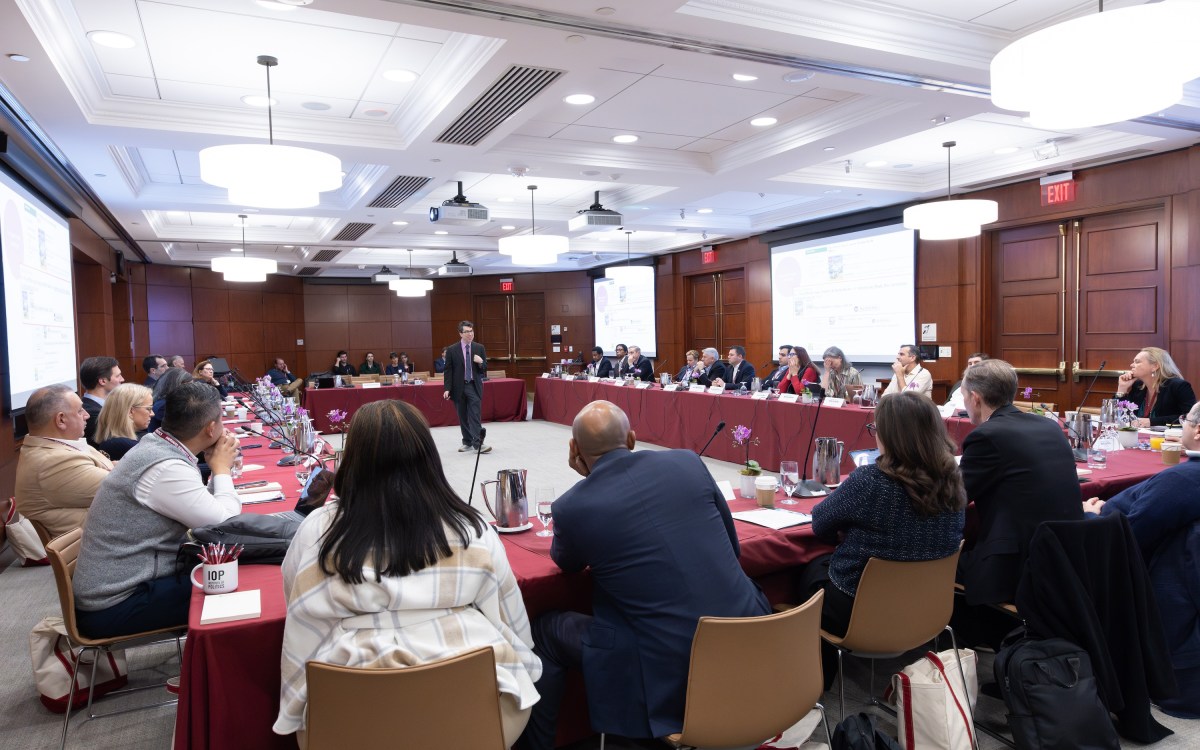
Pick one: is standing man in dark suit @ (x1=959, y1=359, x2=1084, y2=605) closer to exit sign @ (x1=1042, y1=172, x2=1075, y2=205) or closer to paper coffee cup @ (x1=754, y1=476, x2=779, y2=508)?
paper coffee cup @ (x1=754, y1=476, x2=779, y2=508)

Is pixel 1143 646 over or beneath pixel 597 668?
beneath

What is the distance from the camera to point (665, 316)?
13070mm

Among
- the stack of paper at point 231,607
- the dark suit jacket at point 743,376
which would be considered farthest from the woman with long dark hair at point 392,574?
the dark suit jacket at point 743,376

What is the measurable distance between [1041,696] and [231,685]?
7.42 ft

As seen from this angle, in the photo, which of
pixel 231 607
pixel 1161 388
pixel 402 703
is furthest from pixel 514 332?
pixel 402 703

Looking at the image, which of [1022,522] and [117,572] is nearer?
[117,572]

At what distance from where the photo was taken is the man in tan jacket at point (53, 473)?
10.7ft

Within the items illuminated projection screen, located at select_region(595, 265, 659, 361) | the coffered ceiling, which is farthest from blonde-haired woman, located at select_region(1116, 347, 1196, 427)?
illuminated projection screen, located at select_region(595, 265, 659, 361)

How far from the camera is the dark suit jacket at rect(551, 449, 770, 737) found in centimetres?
180

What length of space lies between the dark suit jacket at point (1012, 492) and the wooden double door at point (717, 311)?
9.04 meters

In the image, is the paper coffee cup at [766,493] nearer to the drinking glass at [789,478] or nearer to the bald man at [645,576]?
the drinking glass at [789,478]

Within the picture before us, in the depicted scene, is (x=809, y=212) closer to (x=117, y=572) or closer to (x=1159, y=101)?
(x=1159, y=101)

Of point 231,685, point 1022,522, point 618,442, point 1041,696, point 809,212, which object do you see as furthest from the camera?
point 809,212


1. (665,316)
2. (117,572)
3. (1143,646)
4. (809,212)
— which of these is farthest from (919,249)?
(117,572)
